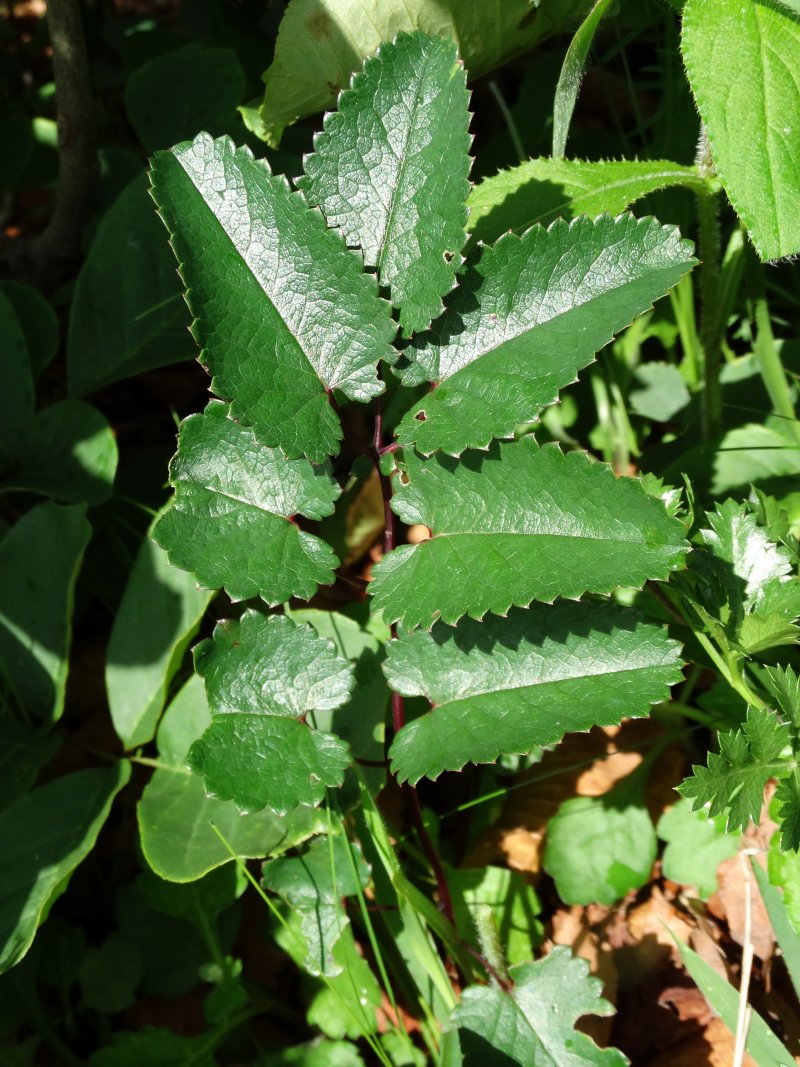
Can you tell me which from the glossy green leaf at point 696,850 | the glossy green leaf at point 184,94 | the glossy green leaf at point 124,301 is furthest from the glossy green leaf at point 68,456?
the glossy green leaf at point 696,850

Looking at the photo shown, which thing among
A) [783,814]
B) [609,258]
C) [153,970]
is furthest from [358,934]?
[609,258]

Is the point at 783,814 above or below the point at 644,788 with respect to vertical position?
above

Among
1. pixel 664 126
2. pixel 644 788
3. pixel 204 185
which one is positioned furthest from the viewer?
pixel 664 126

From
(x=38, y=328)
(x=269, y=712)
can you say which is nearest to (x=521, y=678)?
(x=269, y=712)

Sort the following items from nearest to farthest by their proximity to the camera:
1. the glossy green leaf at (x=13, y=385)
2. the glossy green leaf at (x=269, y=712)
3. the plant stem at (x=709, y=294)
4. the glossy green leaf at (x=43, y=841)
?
the glossy green leaf at (x=269, y=712), the glossy green leaf at (x=43, y=841), the plant stem at (x=709, y=294), the glossy green leaf at (x=13, y=385)

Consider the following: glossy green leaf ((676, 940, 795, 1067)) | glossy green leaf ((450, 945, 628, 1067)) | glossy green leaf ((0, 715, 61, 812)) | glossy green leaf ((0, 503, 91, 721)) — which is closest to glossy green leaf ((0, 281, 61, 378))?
glossy green leaf ((0, 503, 91, 721))

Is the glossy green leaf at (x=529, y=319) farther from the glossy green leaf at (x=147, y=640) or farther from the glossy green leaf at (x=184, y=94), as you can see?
the glossy green leaf at (x=184, y=94)

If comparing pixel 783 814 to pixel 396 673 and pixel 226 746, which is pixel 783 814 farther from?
pixel 226 746
